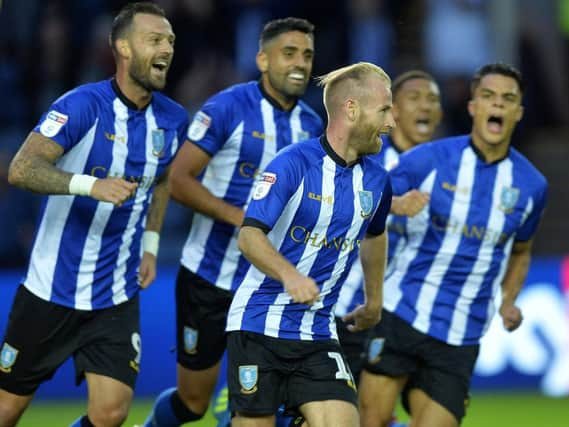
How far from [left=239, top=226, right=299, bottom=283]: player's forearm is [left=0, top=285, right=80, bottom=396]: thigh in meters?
1.42

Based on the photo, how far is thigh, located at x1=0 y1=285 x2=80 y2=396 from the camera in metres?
7.39

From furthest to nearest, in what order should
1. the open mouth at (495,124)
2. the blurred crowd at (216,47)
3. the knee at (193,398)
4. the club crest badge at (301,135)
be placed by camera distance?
the blurred crowd at (216,47) → the knee at (193,398) → the club crest badge at (301,135) → the open mouth at (495,124)

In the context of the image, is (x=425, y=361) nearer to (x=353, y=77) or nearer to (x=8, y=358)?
(x=353, y=77)

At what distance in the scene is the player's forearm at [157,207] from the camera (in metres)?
7.95

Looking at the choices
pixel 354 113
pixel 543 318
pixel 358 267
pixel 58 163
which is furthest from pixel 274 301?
pixel 543 318

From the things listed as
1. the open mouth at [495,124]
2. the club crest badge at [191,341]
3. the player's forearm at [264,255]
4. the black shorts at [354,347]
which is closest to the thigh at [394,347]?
the black shorts at [354,347]

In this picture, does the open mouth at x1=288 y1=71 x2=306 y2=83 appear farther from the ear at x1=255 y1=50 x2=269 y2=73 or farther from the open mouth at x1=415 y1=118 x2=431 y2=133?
the open mouth at x1=415 y1=118 x2=431 y2=133

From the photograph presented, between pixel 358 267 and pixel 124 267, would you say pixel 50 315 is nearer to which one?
pixel 124 267

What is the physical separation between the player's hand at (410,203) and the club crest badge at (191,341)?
1.56 meters

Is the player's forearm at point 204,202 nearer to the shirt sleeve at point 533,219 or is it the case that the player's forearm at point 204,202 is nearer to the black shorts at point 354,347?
the black shorts at point 354,347

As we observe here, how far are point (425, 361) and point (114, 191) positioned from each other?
2391 mm

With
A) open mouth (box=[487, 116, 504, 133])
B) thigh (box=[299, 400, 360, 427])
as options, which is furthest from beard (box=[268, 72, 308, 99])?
thigh (box=[299, 400, 360, 427])

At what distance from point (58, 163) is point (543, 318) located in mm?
6158

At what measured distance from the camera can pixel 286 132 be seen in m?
8.24
